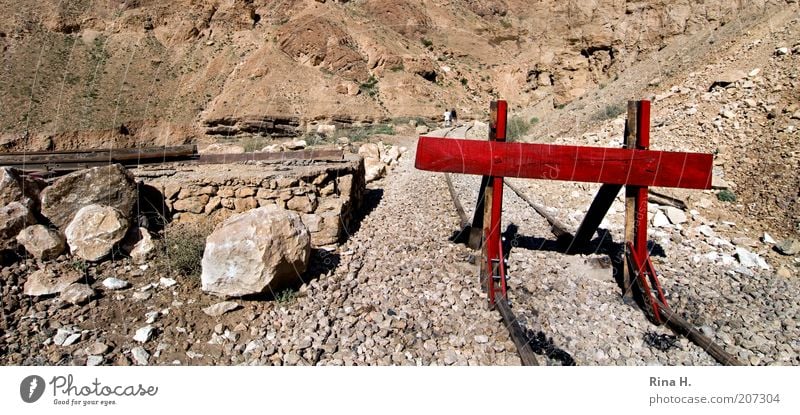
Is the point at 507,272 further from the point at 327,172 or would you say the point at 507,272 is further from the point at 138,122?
the point at 138,122

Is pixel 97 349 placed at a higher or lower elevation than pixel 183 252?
lower

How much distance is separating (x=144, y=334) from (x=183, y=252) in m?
1.40

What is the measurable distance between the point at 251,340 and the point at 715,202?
7.60 metres

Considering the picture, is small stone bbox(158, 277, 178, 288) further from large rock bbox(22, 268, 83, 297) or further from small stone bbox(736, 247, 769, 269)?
small stone bbox(736, 247, 769, 269)

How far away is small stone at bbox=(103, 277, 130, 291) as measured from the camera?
4.32 meters

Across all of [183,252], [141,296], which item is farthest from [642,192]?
[141,296]

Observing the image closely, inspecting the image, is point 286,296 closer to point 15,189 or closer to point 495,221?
point 495,221

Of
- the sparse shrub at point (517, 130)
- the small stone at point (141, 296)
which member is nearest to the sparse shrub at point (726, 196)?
the small stone at point (141, 296)

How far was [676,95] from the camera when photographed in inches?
473

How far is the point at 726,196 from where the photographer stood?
22.9 ft

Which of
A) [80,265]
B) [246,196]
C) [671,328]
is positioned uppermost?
[246,196]

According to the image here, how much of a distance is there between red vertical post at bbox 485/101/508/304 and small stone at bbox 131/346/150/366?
3058 mm

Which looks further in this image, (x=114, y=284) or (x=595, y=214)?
(x=595, y=214)

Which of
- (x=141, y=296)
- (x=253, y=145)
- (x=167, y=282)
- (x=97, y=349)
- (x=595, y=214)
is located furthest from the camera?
(x=253, y=145)
